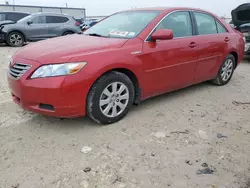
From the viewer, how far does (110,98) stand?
3.24 meters

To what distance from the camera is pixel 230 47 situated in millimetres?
4973

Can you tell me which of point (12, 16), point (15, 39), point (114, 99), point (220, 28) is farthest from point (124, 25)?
point (12, 16)

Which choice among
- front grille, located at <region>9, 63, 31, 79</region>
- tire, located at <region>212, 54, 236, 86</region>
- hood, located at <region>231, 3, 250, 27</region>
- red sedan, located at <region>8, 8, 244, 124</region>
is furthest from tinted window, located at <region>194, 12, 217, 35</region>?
hood, located at <region>231, 3, 250, 27</region>

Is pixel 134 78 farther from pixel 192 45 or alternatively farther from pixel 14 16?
pixel 14 16

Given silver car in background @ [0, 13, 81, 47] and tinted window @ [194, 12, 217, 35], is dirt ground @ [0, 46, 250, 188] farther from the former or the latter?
silver car in background @ [0, 13, 81, 47]

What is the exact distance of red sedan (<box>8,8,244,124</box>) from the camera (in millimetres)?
2873

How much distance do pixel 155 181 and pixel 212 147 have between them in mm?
933

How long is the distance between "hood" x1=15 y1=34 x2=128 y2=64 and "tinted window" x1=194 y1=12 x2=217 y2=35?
1705mm

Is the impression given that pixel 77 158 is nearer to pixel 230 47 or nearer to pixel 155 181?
pixel 155 181

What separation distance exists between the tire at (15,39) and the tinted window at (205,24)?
883cm

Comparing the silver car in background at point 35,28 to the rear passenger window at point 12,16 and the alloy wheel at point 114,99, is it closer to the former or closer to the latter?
the rear passenger window at point 12,16

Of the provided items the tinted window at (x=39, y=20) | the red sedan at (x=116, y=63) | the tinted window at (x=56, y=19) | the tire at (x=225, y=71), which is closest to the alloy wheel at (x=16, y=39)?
the tinted window at (x=39, y=20)

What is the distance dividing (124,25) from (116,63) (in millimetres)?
950

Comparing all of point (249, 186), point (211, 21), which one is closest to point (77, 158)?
point (249, 186)
